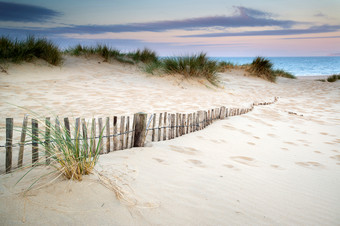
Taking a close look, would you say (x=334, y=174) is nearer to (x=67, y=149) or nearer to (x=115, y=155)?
(x=115, y=155)

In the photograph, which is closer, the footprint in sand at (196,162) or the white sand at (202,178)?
the white sand at (202,178)

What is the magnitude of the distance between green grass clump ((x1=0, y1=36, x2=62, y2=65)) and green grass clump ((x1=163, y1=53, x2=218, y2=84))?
4.20 metres

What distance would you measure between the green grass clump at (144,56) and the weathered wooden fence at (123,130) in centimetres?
880

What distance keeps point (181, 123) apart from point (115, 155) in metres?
1.19

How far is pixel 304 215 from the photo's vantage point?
5.69ft

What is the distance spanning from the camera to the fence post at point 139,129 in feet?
8.42

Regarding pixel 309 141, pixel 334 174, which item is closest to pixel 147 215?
pixel 334 174

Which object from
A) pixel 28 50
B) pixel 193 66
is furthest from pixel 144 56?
pixel 28 50

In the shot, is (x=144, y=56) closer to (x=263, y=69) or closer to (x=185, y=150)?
(x=263, y=69)

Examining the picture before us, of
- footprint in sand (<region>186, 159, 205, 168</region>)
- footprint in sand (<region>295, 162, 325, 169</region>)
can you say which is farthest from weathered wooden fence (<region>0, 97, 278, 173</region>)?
footprint in sand (<region>295, 162, 325, 169</region>)

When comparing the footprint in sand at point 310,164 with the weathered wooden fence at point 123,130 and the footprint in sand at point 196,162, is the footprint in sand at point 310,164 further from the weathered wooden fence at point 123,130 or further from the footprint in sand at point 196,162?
the weathered wooden fence at point 123,130

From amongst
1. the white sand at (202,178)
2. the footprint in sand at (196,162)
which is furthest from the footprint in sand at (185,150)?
the footprint in sand at (196,162)

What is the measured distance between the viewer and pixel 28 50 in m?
8.06

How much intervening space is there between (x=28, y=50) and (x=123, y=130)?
749 centimetres
